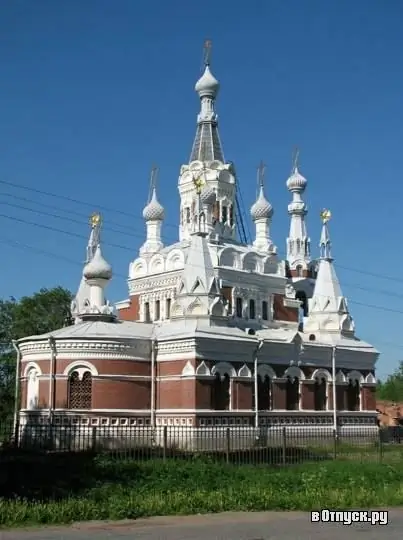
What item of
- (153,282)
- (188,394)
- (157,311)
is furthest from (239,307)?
(188,394)

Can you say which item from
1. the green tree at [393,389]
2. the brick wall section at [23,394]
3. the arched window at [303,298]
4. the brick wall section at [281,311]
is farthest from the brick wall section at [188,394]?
the green tree at [393,389]

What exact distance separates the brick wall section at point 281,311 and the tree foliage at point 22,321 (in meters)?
16.0

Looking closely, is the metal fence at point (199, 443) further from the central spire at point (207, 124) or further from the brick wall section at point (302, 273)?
the central spire at point (207, 124)

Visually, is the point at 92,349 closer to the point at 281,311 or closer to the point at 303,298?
the point at 281,311

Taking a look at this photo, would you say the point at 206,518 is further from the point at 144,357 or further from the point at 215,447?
the point at 144,357

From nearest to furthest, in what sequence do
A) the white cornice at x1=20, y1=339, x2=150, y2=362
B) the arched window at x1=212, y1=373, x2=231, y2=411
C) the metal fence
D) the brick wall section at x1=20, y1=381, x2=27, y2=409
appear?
the metal fence
the white cornice at x1=20, y1=339, x2=150, y2=362
the arched window at x1=212, y1=373, x2=231, y2=411
the brick wall section at x1=20, y1=381, x2=27, y2=409

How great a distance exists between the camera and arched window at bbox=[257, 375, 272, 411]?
31.2 m

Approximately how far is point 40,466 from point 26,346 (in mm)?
16130

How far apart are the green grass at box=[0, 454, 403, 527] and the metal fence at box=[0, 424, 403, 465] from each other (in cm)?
270

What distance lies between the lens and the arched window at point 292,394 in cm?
3253

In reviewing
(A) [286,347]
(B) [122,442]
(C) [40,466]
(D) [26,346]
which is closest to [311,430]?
(A) [286,347]

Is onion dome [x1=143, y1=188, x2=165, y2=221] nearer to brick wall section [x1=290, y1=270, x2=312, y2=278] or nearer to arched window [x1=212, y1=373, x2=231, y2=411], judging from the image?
brick wall section [x1=290, y1=270, x2=312, y2=278]

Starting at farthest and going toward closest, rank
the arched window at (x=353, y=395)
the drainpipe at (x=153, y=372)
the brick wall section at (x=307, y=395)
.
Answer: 1. the arched window at (x=353, y=395)
2. the brick wall section at (x=307, y=395)
3. the drainpipe at (x=153, y=372)

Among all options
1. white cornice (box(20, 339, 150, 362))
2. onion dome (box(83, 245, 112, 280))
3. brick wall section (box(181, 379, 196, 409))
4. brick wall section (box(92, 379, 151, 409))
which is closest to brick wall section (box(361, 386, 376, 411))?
brick wall section (box(181, 379, 196, 409))
